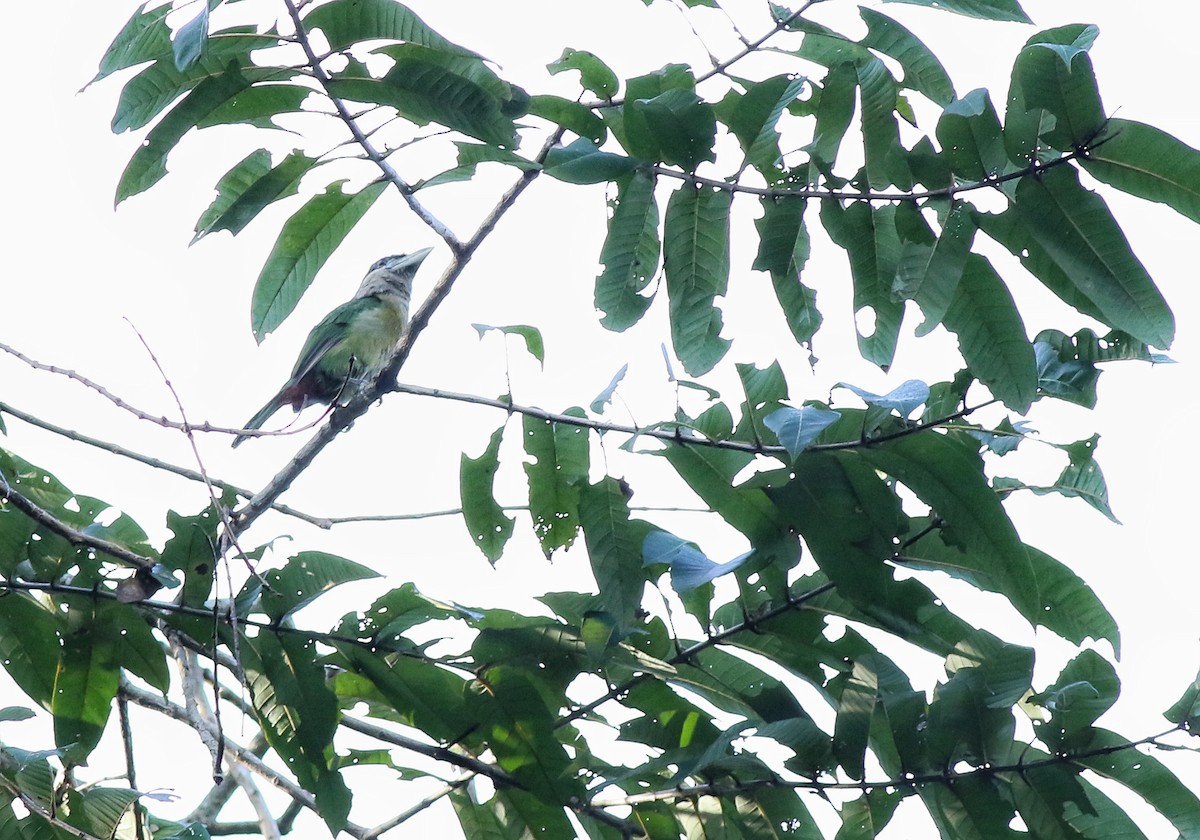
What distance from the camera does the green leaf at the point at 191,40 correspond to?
5.45ft

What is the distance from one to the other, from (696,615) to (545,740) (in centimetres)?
41

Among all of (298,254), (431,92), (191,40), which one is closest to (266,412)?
(298,254)

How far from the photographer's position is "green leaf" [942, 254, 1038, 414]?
199 centimetres

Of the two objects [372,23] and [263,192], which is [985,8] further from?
[263,192]

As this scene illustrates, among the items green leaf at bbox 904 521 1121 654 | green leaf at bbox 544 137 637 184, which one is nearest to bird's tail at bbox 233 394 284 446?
green leaf at bbox 544 137 637 184

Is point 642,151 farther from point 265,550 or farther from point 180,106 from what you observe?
point 265,550

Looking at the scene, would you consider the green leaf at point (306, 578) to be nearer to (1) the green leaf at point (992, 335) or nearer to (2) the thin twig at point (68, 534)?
(2) the thin twig at point (68, 534)

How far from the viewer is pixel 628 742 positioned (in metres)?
2.49

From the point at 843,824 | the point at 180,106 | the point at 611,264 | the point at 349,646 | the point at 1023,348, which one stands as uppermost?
the point at 180,106

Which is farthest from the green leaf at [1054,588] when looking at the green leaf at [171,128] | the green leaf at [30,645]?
the green leaf at [30,645]

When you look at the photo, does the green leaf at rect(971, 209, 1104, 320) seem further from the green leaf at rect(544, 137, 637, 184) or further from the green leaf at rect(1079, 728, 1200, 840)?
the green leaf at rect(1079, 728, 1200, 840)

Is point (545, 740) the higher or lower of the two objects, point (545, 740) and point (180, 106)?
the lower

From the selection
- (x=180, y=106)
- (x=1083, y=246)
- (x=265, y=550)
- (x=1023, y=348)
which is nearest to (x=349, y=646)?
(x=265, y=550)

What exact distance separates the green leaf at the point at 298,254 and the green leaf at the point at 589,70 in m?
0.55
